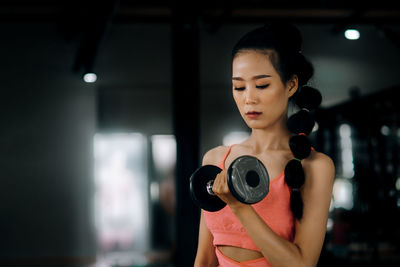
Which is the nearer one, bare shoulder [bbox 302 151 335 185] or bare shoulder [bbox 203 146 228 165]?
bare shoulder [bbox 302 151 335 185]

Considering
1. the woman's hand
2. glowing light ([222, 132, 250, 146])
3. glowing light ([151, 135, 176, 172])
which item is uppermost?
glowing light ([222, 132, 250, 146])

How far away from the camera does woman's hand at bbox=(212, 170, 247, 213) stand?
40.7 inches

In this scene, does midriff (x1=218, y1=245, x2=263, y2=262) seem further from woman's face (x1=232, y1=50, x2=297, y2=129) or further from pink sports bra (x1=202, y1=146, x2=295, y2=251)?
woman's face (x1=232, y1=50, x2=297, y2=129)

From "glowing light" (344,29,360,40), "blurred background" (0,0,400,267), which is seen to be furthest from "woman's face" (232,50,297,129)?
"blurred background" (0,0,400,267)

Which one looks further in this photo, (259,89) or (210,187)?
(259,89)

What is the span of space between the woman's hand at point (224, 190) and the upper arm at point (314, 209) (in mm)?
205

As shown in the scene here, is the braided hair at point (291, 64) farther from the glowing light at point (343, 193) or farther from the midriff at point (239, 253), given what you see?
the glowing light at point (343, 193)

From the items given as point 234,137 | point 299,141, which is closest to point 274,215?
point 299,141

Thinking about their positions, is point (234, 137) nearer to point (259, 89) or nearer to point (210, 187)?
point (259, 89)

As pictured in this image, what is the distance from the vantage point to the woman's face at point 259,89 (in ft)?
4.01

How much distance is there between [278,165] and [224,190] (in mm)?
282

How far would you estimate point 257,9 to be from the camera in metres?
8.91

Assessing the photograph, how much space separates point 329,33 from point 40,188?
A: 274 inches

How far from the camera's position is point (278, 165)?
1.26 meters
